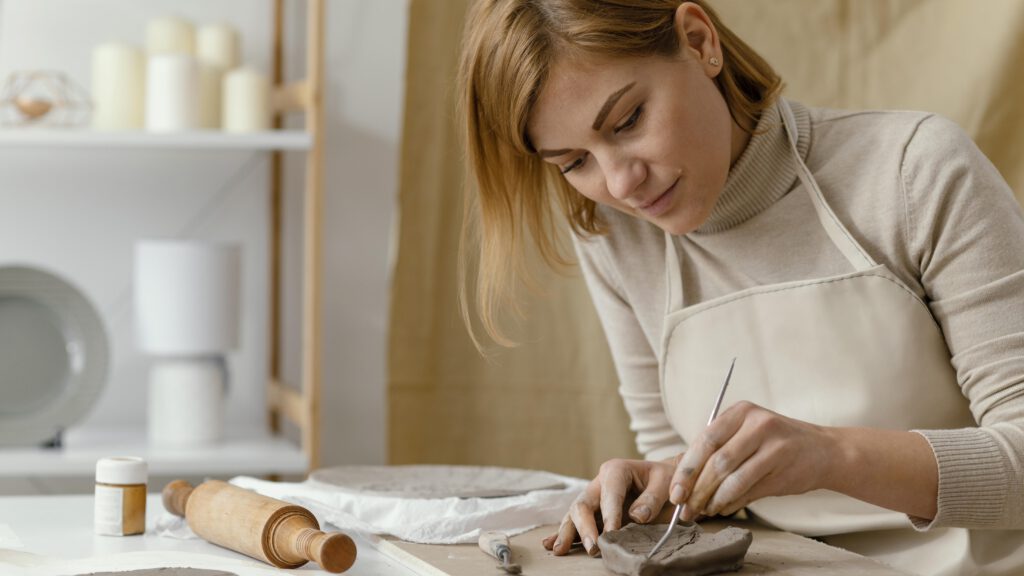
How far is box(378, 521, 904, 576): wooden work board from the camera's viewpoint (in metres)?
0.86

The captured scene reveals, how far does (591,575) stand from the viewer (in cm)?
87

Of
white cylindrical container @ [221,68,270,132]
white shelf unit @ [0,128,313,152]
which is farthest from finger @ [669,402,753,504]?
white cylindrical container @ [221,68,270,132]

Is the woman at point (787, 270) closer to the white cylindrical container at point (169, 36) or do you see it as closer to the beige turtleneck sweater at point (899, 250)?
the beige turtleneck sweater at point (899, 250)

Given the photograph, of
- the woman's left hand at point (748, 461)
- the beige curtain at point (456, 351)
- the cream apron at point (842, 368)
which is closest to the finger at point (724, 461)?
the woman's left hand at point (748, 461)

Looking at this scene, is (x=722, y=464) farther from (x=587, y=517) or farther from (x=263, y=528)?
(x=263, y=528)

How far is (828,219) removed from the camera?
114cm

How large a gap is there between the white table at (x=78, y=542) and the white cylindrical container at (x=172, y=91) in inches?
37.1

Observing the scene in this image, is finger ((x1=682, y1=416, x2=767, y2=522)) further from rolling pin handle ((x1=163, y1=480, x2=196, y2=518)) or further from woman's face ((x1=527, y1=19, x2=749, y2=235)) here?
rolling pin handle ((x1=163, y1=480, x2=196, y2=518))

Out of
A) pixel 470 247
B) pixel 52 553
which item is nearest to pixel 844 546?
pixel 52 553

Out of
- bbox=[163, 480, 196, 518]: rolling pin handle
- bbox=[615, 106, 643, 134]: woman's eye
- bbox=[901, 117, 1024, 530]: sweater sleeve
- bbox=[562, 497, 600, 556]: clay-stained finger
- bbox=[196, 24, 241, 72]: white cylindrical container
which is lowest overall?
bbox=[163, 480, 196, 518]: rolling pin handle

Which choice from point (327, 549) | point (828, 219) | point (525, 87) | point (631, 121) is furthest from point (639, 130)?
point (327, 549)

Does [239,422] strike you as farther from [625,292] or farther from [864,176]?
[864,176]

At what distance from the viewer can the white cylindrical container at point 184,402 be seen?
6.59 feet

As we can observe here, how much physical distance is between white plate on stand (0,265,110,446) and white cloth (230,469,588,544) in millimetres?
1052
